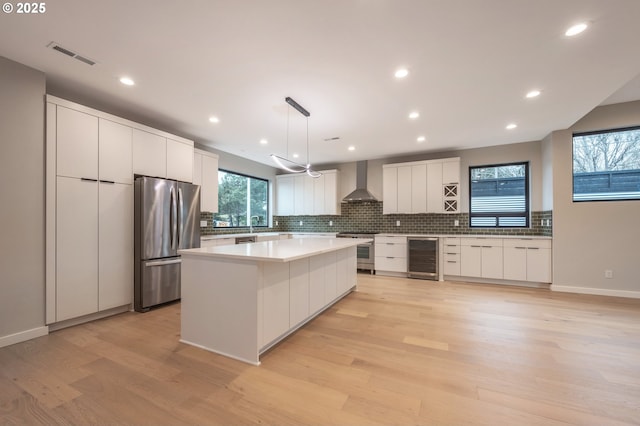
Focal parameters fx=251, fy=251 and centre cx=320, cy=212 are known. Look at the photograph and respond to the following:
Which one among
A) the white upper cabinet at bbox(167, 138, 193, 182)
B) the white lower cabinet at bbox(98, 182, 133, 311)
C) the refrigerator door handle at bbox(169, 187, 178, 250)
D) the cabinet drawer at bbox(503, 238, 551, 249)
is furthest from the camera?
the cabinet drawer at bbox(503, 238, 551, 249)

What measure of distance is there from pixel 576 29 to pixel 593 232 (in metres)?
3.56

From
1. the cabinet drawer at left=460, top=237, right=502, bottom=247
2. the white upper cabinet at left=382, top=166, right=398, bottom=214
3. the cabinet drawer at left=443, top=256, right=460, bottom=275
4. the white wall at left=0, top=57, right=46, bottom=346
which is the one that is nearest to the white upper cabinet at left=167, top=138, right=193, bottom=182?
the white wall at left=0, top=57, right=46, bottom=346

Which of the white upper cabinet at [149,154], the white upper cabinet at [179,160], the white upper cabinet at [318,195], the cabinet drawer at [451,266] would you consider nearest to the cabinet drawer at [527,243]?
the cabinet drawer at [451,266]

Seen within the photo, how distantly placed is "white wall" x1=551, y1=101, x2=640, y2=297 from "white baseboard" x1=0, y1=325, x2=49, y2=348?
22.7ft

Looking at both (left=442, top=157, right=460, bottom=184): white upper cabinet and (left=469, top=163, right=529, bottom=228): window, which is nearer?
(left=469, top=163, right=529, bottom=228): window

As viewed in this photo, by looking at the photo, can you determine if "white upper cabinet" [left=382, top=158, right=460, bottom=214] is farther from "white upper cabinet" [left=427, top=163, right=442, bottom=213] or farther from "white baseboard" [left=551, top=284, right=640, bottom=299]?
"white baseboard" [left=551, top=284, right=640, bottom=299]

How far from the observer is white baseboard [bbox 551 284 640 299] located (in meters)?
3.78

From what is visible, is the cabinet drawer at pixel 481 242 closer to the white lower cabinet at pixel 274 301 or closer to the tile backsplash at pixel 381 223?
the tile backsplash at pixel 381 223

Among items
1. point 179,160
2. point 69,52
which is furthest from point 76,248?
point 69,52

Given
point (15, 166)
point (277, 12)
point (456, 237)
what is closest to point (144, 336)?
point (15, 166)

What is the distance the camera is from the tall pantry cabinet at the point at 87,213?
2619 millimetres

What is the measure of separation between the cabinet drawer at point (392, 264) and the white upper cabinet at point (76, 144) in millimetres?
4951

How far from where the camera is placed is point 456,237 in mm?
4938

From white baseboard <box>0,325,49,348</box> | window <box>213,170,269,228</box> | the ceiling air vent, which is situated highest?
the ceiling air vent
